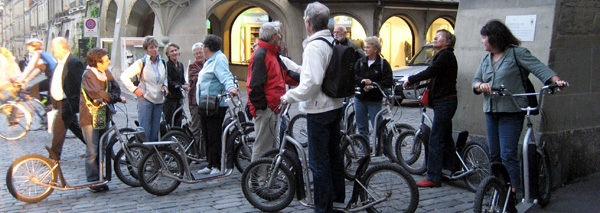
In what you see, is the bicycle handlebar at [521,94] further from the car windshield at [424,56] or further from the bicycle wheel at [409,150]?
the car windshield at [424,56]

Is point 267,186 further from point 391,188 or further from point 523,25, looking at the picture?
point 523,25

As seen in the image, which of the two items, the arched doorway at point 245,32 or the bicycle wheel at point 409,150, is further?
the arched doorway at point 245,32

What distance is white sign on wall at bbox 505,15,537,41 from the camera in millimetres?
5520

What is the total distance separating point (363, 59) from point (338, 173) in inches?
115

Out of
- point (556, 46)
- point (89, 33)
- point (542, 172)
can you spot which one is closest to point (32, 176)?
point (542, 172)

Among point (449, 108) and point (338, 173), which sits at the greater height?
point (449, 108)

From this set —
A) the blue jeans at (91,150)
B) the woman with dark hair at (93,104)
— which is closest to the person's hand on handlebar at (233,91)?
the woman with dark hair at (93,104)

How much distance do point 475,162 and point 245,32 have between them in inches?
878

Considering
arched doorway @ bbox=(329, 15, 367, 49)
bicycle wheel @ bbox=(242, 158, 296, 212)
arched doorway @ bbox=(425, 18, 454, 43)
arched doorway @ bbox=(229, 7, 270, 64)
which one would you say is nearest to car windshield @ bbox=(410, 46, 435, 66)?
arched doorway @ bbox=(329, 15, 367, 49)

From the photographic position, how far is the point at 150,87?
6941 millimetres

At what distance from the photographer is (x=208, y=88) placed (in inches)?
255

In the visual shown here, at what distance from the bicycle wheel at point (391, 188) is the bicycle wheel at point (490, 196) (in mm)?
503

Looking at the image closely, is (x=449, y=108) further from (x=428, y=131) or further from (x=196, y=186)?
(x=196, y=186)

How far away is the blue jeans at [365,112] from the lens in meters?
7.29
